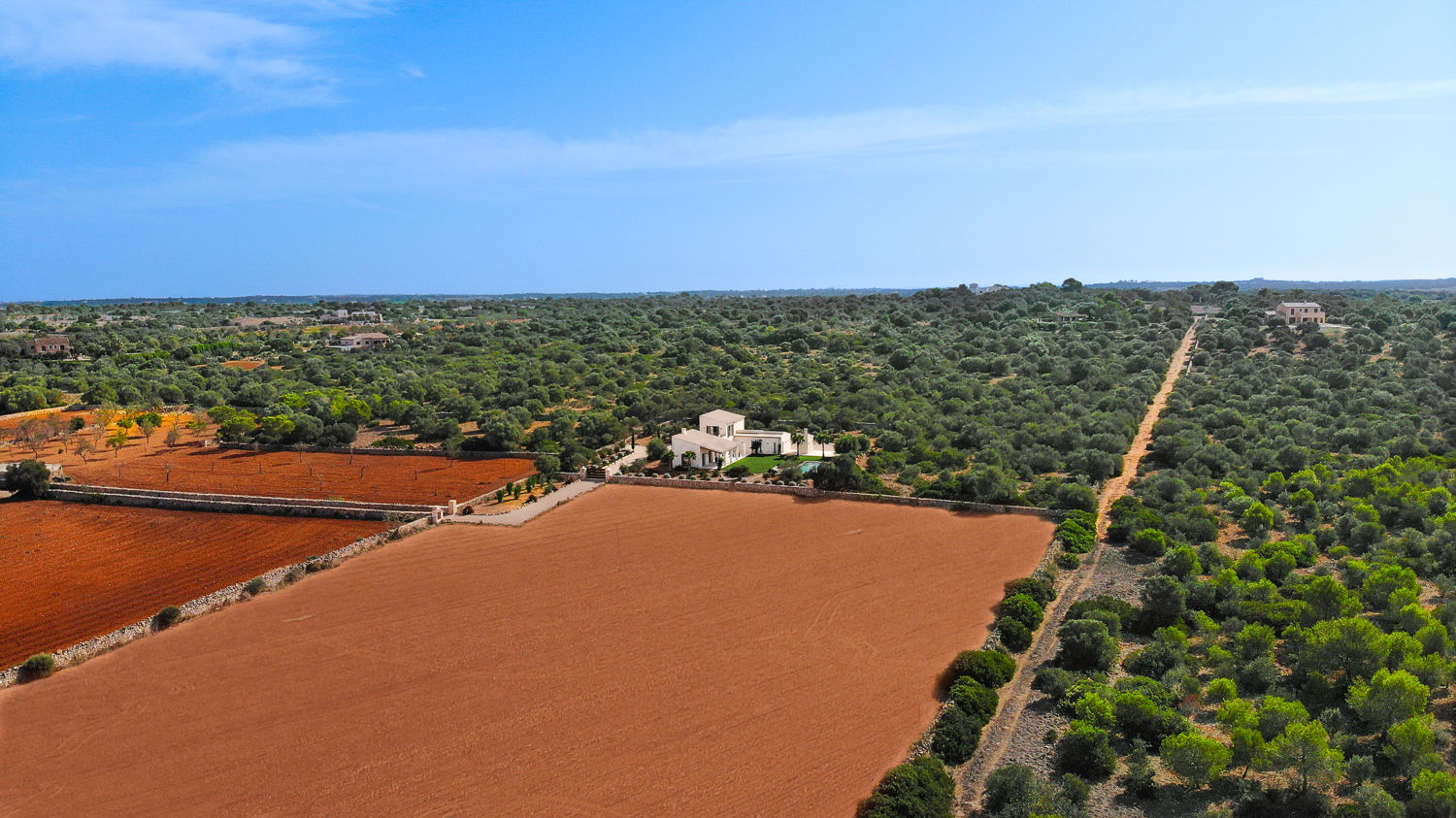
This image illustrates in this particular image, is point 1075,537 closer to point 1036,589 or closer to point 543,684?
point 1036,589

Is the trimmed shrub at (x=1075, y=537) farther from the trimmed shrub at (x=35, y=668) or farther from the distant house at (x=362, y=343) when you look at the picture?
the distant house at (x=362, y=343)

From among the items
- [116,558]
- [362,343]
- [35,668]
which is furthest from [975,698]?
[362,343]

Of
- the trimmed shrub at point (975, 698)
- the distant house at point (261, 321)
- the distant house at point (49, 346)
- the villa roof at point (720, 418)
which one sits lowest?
the trimmed shrub at point (975, 698)

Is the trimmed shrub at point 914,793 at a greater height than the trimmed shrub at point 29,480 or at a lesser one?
lesser

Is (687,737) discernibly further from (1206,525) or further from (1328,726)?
(1206,525)

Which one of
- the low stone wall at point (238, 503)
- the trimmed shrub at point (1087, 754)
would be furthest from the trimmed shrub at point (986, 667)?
the low stone wall at point (238, 503)

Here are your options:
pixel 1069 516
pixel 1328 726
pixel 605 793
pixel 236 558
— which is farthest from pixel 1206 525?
pixel 236 558

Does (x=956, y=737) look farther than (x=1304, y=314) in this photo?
No

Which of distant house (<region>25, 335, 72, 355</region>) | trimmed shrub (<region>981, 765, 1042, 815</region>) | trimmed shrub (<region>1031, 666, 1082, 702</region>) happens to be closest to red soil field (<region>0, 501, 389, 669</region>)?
trimmed shrub (<region>981, 765, 1042, 815</region>)
